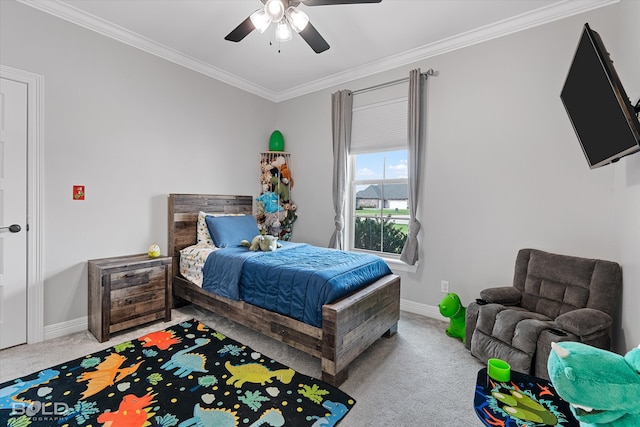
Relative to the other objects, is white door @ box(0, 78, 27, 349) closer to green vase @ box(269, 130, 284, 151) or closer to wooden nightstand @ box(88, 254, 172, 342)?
wooden nightstand @ box(88, 254, 172, 342)

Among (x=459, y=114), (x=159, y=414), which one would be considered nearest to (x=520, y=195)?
Answer: (x=459, y=114)

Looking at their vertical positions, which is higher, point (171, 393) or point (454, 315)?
point (454, 315)

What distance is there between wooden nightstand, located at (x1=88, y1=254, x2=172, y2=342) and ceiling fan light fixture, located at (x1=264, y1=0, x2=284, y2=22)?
93.7 inches

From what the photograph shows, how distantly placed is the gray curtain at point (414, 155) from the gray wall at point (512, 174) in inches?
3.8

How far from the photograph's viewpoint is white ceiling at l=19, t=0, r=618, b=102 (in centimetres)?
247

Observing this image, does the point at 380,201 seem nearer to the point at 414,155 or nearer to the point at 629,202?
the point at 414,155

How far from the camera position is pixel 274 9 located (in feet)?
6.29

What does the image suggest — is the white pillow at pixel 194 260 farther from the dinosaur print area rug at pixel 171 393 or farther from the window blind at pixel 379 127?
the window blind at pixel 379 127

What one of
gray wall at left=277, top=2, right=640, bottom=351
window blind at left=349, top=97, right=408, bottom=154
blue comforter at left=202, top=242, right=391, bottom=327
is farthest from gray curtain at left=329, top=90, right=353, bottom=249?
blue comforter at left=202, top=242, right=391, bottom=327

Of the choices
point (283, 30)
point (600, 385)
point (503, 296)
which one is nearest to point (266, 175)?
point (283, 30)

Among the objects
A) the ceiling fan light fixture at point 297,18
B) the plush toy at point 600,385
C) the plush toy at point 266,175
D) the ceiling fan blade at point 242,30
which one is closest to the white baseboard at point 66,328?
the plush toy at point 266,175

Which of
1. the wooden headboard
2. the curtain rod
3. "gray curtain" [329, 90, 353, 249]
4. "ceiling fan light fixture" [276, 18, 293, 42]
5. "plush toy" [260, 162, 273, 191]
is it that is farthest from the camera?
"plush toy" [260, 162, 273, 191]

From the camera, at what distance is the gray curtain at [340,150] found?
3.74 metres

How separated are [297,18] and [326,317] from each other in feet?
6.84
